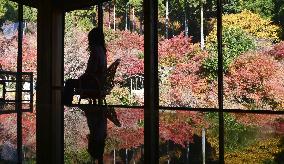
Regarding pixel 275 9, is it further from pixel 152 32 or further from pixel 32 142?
pixel 32 142

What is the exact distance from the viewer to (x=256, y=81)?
23.0 feet

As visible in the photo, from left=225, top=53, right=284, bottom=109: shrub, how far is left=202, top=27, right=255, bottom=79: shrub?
0.15m

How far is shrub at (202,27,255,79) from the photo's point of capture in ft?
24.4

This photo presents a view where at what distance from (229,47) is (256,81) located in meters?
0.92

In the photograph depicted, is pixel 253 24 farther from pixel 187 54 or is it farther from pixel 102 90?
pixel 102 90

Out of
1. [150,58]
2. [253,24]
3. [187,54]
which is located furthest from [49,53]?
[253,24]

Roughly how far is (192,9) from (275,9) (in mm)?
1598

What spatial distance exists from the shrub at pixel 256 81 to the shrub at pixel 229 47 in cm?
15

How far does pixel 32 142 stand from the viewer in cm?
158

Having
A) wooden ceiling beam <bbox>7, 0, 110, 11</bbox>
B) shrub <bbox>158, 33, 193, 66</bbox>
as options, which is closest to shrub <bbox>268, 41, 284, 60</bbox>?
shrub <bbox>158, 33, 193, 66</bbox>

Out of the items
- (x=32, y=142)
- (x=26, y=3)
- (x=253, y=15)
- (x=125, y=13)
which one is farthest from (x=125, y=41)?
(x=32, y=142)

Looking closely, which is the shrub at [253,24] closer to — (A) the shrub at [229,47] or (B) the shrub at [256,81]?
(A) the shrub at [229,47]

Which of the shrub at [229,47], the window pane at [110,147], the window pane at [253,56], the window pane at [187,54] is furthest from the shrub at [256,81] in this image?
the window pane at [110,147]

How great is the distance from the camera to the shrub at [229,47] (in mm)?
7434
